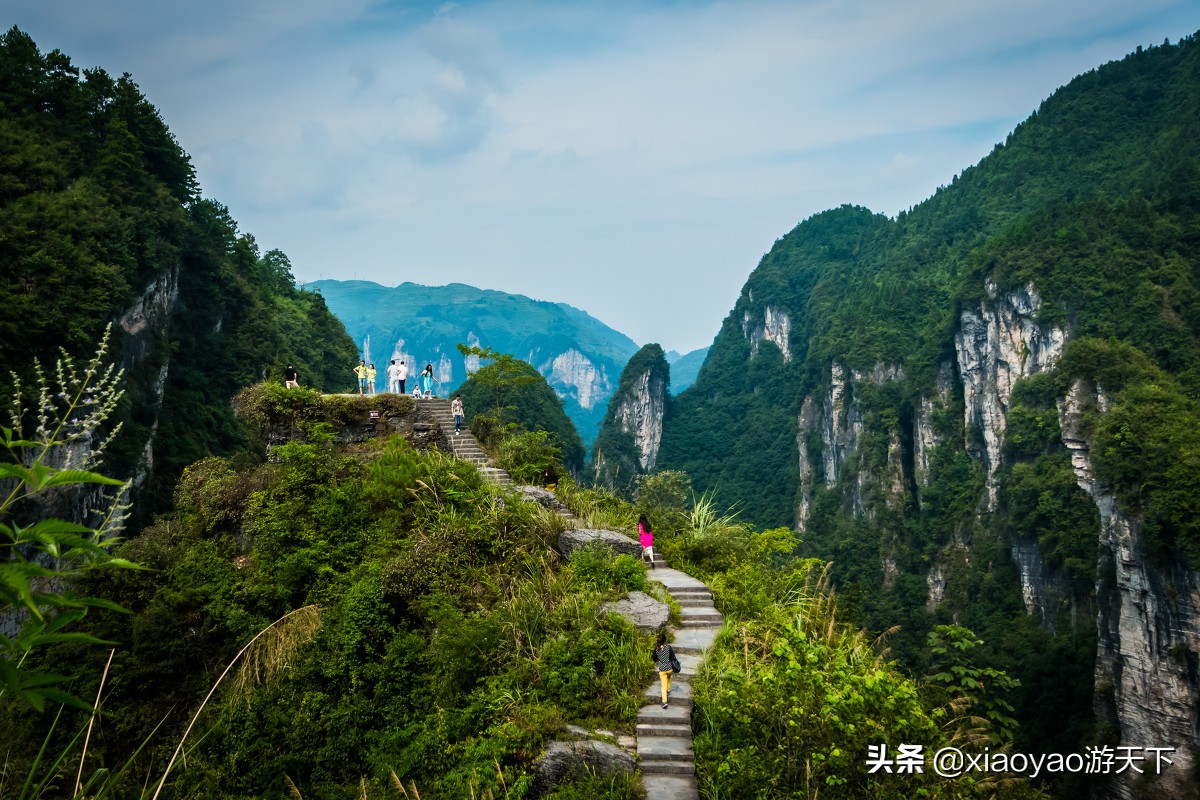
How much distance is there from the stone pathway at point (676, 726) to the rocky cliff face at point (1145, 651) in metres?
25.7

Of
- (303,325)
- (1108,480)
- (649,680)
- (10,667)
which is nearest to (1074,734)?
(1108,480)

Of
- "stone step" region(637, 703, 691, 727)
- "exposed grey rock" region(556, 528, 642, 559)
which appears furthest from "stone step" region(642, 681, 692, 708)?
"exposed grey rock" region(556, 528, 642, 559)

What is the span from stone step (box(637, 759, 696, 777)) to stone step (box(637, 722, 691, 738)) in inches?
14.9

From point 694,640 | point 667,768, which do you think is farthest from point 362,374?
point 667,768

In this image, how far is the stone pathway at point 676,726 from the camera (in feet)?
19.3

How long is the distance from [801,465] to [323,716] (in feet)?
306

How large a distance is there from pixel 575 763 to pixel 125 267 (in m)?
28.3

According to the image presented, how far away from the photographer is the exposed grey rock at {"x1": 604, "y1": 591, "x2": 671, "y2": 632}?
7914 mm

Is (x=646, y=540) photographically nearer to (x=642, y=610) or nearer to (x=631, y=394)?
(x=642, y=610)

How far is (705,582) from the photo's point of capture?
10.1m

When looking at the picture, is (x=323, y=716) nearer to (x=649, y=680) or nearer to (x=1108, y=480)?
(x=649, y=680)

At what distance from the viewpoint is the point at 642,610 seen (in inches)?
322

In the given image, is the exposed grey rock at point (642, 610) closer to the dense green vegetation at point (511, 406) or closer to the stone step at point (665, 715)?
the stone step at point (665, 715)

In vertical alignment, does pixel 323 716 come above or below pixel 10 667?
below
